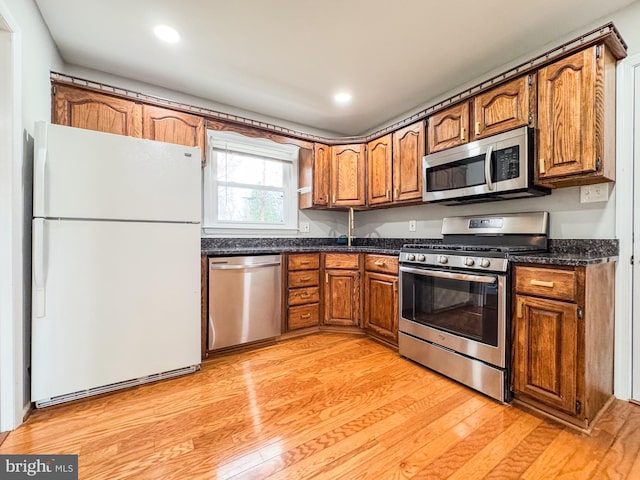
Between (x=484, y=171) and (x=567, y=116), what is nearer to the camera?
(x=567, y=116)

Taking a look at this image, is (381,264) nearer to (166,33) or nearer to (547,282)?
(547,282)

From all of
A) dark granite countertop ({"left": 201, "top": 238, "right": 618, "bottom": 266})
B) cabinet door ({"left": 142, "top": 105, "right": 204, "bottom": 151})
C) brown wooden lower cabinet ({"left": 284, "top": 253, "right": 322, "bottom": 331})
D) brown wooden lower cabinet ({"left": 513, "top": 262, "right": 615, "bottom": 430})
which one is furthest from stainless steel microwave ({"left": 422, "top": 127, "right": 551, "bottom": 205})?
cabinet door ({"left": 142, "top": 105, "right": 204, "bottom": 151})

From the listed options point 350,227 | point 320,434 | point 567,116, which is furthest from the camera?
point 350,227

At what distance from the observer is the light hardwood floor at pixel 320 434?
47.6 inches

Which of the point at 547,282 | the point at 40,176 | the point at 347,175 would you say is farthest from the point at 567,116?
the point at 40,176

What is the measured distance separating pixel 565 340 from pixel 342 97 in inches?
102

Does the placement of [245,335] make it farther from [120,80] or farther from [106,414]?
[120,80]

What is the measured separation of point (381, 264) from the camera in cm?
266

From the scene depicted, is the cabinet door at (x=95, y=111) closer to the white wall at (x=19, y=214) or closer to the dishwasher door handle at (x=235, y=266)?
the white wall at (x=19, y=214)

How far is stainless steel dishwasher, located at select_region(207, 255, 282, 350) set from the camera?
236 centimetres

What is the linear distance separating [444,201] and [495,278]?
2.94 ft

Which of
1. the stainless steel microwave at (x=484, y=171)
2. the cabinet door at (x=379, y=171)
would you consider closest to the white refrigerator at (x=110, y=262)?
the cabinet door at (x=379, y=171)

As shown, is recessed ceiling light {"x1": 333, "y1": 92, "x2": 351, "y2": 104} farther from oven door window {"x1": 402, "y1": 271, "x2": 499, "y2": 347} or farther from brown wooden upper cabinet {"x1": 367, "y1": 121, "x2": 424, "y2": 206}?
oven door window {"x1": 402, "y1": 271, "x2": 499, "y2": 347}

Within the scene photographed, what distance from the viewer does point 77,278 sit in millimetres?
1695
